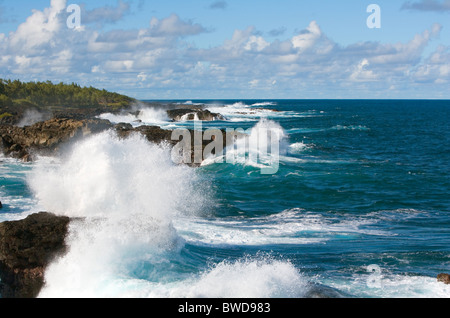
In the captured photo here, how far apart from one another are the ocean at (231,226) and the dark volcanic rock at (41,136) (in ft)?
9.62

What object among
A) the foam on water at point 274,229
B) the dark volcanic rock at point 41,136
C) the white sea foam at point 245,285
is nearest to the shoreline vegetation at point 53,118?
the dark volcanic rock at point 41,136

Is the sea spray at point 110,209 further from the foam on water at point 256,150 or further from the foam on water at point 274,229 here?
the foam on water at point 256,150

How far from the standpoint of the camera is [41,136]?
3152 cm

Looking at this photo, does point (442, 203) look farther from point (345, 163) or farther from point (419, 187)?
point (345, 163)

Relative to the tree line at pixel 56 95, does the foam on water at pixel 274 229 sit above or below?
below

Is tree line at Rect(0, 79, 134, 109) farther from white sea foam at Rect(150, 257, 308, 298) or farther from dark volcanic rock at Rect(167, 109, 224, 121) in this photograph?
white sea foam at Rect(150, 257, 308, 298)

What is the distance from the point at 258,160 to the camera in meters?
30.1

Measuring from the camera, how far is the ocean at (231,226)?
9.55 meters

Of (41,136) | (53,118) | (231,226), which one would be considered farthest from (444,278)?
(53,118)

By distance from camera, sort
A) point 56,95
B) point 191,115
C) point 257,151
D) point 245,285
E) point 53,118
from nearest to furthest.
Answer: point 245,285, point 257,151, point 53,118, point 191,115, point 56,95

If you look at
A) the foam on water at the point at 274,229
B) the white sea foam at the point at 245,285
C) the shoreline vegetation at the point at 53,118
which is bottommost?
the foam on water at the point at 274,229

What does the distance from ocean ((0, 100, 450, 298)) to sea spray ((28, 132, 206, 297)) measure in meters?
0.03

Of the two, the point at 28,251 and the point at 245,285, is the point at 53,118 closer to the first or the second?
the point at 28,251

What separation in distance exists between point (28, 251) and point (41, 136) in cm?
2281
